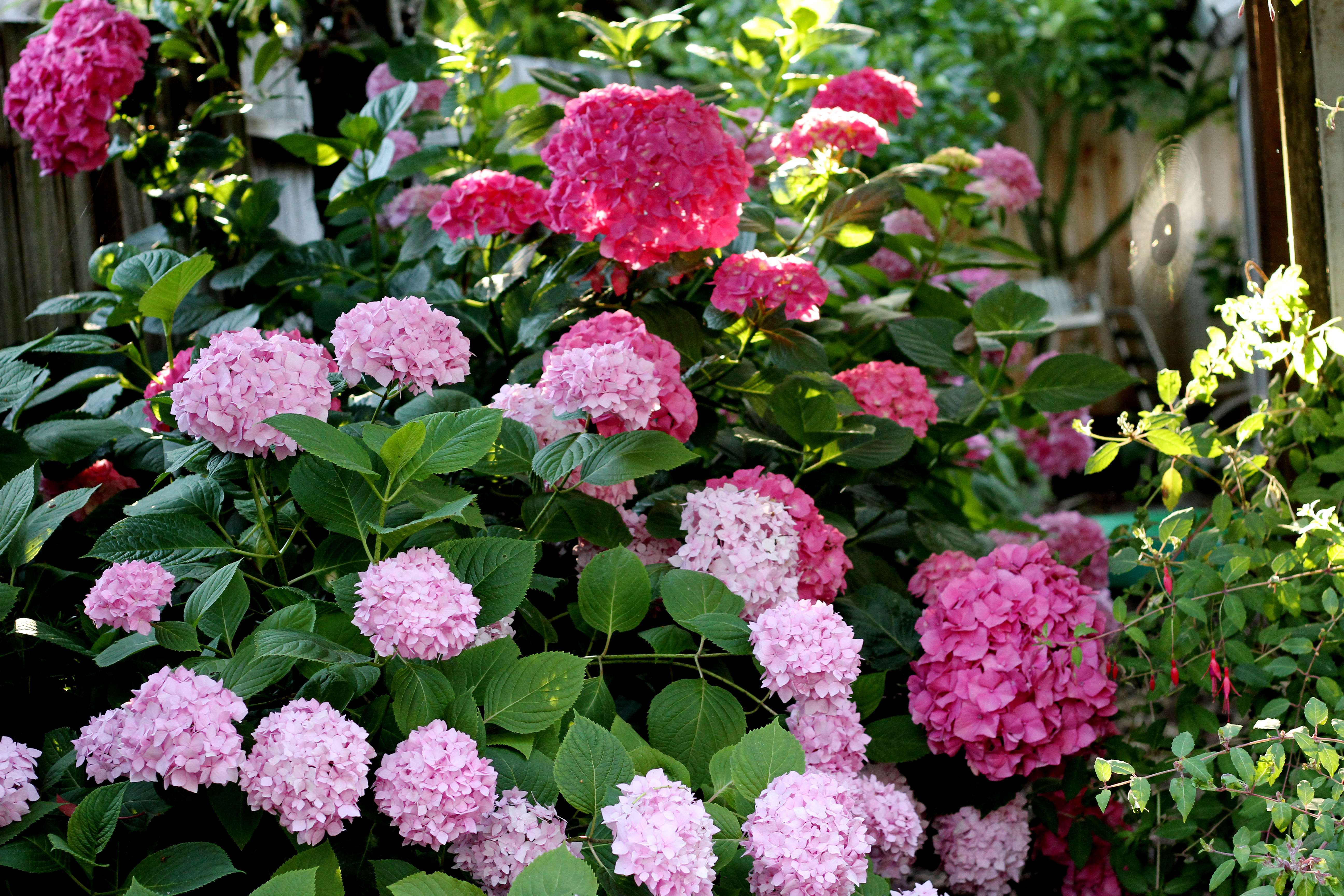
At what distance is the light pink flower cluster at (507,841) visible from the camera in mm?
858

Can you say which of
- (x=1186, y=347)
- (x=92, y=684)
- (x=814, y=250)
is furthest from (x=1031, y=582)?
(x=1186, y=347)

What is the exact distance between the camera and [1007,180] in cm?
189

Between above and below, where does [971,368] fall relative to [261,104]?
below

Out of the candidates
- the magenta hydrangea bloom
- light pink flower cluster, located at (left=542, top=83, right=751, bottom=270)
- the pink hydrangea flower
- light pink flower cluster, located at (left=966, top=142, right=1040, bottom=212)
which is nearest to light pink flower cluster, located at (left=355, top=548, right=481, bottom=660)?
the magenta hydrangea bloom

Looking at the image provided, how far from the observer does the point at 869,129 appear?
146 centimetres

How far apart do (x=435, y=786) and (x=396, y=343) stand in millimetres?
360

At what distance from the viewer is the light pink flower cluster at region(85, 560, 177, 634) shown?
86 cm

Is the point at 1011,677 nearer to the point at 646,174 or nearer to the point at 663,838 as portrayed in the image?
the point at 663,838

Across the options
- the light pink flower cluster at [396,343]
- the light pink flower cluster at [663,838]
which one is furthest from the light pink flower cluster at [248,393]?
the light pink flower cluster at [663,838]

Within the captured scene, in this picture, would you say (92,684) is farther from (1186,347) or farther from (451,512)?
(1186,347)

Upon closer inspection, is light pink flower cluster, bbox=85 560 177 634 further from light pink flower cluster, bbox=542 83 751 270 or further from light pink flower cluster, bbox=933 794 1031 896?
light pink flower cluster, bbox=933 794 1031 896

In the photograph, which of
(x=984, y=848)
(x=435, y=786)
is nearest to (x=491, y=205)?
(x=435, y=786)

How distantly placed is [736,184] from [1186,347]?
6067mm

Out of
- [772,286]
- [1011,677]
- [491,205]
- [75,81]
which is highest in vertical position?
[75,81]
